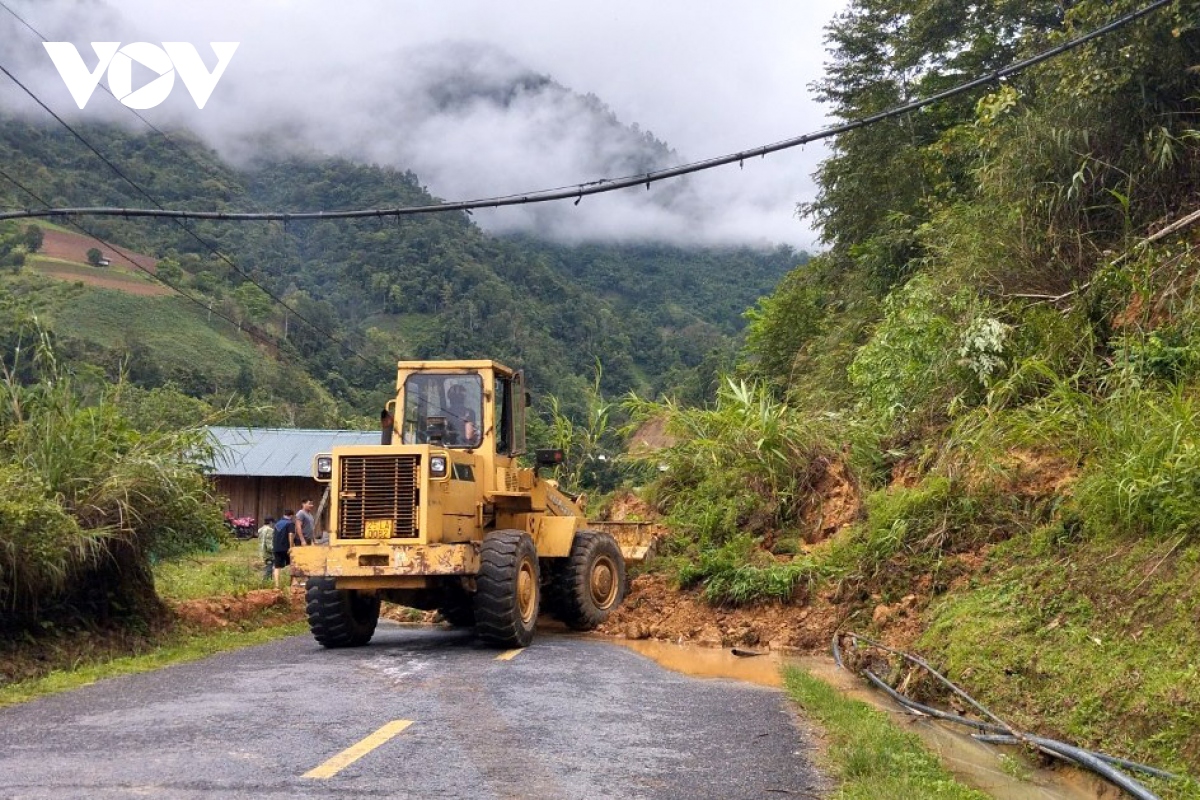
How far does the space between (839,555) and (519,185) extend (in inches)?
7007

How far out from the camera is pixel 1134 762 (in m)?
→ 6.52

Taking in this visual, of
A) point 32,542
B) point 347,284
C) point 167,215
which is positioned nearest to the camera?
point 32,542

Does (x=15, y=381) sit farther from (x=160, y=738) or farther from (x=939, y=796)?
(x=939, y=796)

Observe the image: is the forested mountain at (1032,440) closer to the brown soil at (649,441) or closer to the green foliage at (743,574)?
the green foliage at (743,574)

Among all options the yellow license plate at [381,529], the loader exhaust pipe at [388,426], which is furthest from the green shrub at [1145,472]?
the loader exhaust pipe at [388,426]

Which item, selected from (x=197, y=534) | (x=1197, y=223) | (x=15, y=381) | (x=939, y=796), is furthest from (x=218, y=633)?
(x=1197, y=223)

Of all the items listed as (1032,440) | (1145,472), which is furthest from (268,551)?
(1145,472)

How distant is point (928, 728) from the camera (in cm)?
852

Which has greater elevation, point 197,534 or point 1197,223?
point 1197,223

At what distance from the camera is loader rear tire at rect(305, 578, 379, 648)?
1188 centimetres

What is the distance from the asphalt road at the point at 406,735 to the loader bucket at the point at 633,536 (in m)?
5.62

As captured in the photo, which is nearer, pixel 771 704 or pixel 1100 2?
pixel 771 704

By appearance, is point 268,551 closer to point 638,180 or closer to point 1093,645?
point 638,180

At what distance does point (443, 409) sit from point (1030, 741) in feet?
25.8
